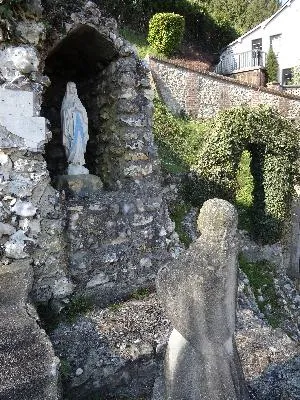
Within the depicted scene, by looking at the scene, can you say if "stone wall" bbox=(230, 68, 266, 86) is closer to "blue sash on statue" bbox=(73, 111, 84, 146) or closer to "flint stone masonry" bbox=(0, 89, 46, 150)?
"blue sash on statue" bbox=(73, 111, 84, 146)

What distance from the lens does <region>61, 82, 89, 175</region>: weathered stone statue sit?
441 centimetres

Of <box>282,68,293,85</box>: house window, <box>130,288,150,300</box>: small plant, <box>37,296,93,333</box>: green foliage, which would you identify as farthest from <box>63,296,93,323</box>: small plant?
<box>282,68,293,85</box>: house window

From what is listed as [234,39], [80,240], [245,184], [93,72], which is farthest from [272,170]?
[234,39]

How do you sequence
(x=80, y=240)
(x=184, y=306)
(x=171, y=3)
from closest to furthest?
(x=184, y=306), (x=80, y=240), (x=171, y=3)

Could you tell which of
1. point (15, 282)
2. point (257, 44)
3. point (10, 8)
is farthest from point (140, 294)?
point (257, 44)

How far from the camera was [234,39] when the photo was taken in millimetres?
23875

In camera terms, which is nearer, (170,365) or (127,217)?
(170,365)

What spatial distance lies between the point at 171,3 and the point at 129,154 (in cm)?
1936

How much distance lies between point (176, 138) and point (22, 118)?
27.4 ft

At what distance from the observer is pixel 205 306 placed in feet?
6.66

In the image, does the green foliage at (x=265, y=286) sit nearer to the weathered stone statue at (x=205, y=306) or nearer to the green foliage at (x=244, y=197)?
the green foliage at (x=244, y=197)

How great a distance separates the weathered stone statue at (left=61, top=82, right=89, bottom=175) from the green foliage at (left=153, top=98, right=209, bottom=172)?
5.34 m

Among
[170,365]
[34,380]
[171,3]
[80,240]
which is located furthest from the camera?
[171,3]

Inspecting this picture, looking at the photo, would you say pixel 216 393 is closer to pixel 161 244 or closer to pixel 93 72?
pixel 161 244
